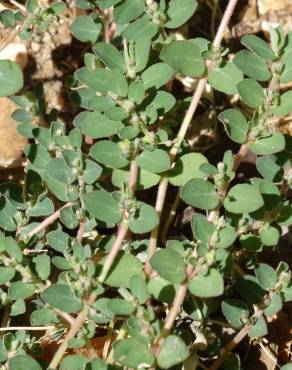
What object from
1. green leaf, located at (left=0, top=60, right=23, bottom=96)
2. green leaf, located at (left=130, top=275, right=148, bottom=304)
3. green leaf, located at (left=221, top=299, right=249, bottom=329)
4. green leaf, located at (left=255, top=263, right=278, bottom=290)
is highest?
green leaf, located at (left=0, top=60, right=23, bottom=96)

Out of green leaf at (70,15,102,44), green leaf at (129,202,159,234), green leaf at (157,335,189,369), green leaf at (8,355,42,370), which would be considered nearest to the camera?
green leaf at (157,335,189,369)

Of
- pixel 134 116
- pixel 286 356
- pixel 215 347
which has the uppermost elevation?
pixel 134 116

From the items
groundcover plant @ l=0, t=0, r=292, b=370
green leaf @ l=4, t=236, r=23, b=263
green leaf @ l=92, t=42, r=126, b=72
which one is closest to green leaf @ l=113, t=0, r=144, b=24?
groundcover plant @ l=0, t=0, r=292, b=370

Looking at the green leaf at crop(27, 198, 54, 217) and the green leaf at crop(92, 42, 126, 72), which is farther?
the green leaf at crop(27, 198, 54, 217)

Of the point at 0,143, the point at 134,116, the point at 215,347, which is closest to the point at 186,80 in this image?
the point at 0,143

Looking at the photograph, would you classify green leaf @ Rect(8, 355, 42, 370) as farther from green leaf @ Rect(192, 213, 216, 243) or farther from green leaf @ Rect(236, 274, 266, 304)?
green leaf @ Rect(236, 274, 266, 304)

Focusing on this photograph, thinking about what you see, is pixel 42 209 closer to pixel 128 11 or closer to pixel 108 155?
pixel 108 155

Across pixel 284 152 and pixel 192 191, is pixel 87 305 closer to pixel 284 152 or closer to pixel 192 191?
pixel 192 191
